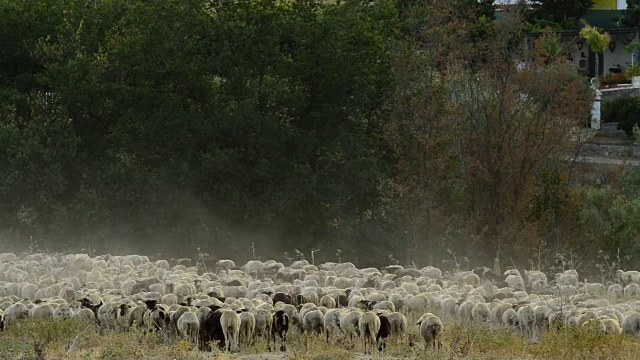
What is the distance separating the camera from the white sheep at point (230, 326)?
1697 cm

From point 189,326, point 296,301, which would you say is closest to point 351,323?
point 189,326

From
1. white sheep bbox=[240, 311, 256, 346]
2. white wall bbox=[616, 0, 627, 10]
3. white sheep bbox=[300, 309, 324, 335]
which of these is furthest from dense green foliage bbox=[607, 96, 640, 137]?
white sheep bbox=[240, 311, 256, 346]

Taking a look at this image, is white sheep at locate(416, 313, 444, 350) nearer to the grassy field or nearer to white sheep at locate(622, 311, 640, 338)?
the grassy field

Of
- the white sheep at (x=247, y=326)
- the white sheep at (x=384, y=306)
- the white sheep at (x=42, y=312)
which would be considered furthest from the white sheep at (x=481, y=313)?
the white sheep at (x=42, y=312)

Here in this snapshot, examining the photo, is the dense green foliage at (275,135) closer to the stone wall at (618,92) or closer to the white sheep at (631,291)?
the white sheep at (631,291)

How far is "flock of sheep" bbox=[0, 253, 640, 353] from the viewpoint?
17.2 metres

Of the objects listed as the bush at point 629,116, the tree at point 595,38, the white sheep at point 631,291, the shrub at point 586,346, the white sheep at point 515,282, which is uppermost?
the tree at point 595,38

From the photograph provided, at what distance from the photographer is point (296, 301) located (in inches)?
769

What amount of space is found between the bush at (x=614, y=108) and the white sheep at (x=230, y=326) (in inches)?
2043

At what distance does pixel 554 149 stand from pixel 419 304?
14089mm

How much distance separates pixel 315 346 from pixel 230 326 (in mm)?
1331

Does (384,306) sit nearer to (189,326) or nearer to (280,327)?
(280,327)

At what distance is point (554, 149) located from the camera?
32312 mm

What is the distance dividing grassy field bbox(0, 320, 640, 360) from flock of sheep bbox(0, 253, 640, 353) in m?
0.24
